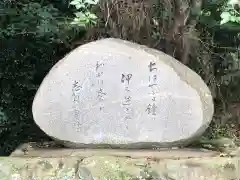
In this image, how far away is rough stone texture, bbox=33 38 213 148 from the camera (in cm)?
316

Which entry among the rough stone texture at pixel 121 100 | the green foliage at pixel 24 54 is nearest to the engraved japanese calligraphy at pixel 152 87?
the rough stone texture at pixel 121 100

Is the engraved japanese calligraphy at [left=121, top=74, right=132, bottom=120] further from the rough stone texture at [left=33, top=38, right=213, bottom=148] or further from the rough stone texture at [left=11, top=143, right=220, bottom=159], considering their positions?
the rough stone texture at [left=11, top=143, right=220, bottom=159]

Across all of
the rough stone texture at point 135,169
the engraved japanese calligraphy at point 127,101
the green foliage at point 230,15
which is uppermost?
the green foliage at point 230,15

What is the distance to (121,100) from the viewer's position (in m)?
3.22

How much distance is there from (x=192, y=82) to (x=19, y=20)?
7.26ft

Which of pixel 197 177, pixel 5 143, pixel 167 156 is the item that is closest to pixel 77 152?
pixel 167 156

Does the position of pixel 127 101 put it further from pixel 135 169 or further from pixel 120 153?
pixel 135 169

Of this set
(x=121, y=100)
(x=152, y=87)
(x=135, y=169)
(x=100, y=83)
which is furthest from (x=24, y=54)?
(x=135, y=169)

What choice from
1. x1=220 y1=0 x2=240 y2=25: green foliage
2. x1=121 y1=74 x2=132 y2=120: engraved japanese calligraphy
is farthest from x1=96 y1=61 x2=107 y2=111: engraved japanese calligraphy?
x1=220 y1=0 x2=240 y2=25: green foliage

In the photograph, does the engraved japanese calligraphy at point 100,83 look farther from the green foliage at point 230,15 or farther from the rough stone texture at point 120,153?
the green foliage at point 230,15

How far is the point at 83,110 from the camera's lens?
A: 3.29 metres

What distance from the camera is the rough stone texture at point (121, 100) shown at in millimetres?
3156

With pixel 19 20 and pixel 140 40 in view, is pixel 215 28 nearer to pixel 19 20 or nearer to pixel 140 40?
pixel 140 40

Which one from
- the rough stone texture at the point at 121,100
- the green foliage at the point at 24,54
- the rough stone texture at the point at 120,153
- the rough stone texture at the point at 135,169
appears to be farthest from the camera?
the green foliage at the point at 24,54
